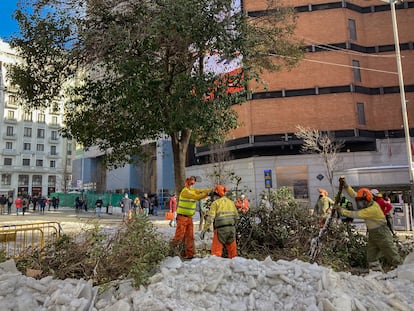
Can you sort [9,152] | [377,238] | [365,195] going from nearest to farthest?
[377,238]
[365,195]
[9,152]

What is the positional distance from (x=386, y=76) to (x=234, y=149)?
14.6 metres

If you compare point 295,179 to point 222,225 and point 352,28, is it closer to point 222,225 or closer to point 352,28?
point 352,28

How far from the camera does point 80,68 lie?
409 inches

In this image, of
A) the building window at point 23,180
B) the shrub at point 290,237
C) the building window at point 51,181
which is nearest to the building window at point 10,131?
the building window at point 23,180

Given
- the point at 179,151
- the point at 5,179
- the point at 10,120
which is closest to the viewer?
the point at 179,151

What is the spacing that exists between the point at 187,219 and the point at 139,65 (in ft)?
13.1

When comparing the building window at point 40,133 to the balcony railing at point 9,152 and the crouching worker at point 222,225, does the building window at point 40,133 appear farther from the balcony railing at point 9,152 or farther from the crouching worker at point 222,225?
the crouching worker at point 222,225

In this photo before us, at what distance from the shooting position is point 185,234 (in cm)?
765

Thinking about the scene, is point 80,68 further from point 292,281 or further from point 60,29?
point 292,281

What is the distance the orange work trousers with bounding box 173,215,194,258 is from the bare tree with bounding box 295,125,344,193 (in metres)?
19.0

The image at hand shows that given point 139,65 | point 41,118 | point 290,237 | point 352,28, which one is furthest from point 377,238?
point 41,118

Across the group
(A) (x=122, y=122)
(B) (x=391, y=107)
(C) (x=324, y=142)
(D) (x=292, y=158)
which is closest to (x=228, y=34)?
(A) (x=122, y=122)

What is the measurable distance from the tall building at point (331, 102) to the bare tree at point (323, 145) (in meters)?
0.77

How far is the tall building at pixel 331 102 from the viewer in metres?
27.3
